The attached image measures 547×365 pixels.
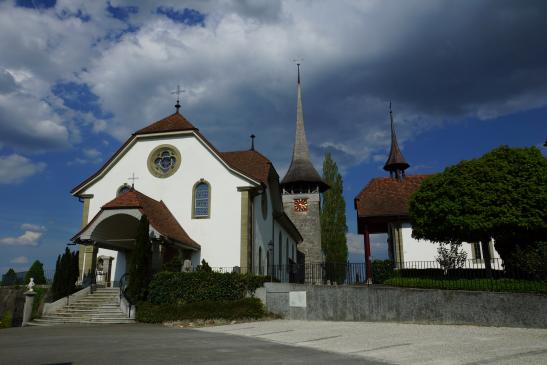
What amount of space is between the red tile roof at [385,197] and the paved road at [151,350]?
16.2 m

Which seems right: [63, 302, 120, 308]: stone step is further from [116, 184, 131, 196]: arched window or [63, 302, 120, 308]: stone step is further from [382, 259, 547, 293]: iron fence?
[382, 259, 547, 293]: iron fence

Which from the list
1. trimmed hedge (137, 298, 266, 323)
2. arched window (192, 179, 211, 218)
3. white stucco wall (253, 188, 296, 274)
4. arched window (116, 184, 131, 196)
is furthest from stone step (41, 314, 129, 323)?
arched window (116, 184, 131, 196)

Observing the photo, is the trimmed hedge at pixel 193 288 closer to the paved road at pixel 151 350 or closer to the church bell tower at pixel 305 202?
the paved road at pixel 151 350

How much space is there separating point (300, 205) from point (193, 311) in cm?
3005

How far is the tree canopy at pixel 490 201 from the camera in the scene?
1681 cm

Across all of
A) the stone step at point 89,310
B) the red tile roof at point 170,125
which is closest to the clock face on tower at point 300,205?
the red tile roof at point 170,125

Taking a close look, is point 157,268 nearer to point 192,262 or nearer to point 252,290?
point 192,262

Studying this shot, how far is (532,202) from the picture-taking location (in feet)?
54.7

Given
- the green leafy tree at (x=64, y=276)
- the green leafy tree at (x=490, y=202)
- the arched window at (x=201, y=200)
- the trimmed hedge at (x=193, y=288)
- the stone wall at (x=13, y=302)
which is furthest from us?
the arched window at (x=201, y=200)

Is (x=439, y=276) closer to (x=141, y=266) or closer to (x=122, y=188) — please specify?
(x=141, y=266)

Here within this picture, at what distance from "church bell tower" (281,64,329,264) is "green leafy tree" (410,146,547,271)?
87.0 ft

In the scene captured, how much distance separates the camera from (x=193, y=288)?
18.3m

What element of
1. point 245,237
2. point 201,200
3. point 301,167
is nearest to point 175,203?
point 201,200

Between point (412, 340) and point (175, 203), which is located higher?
point (175, 203)
